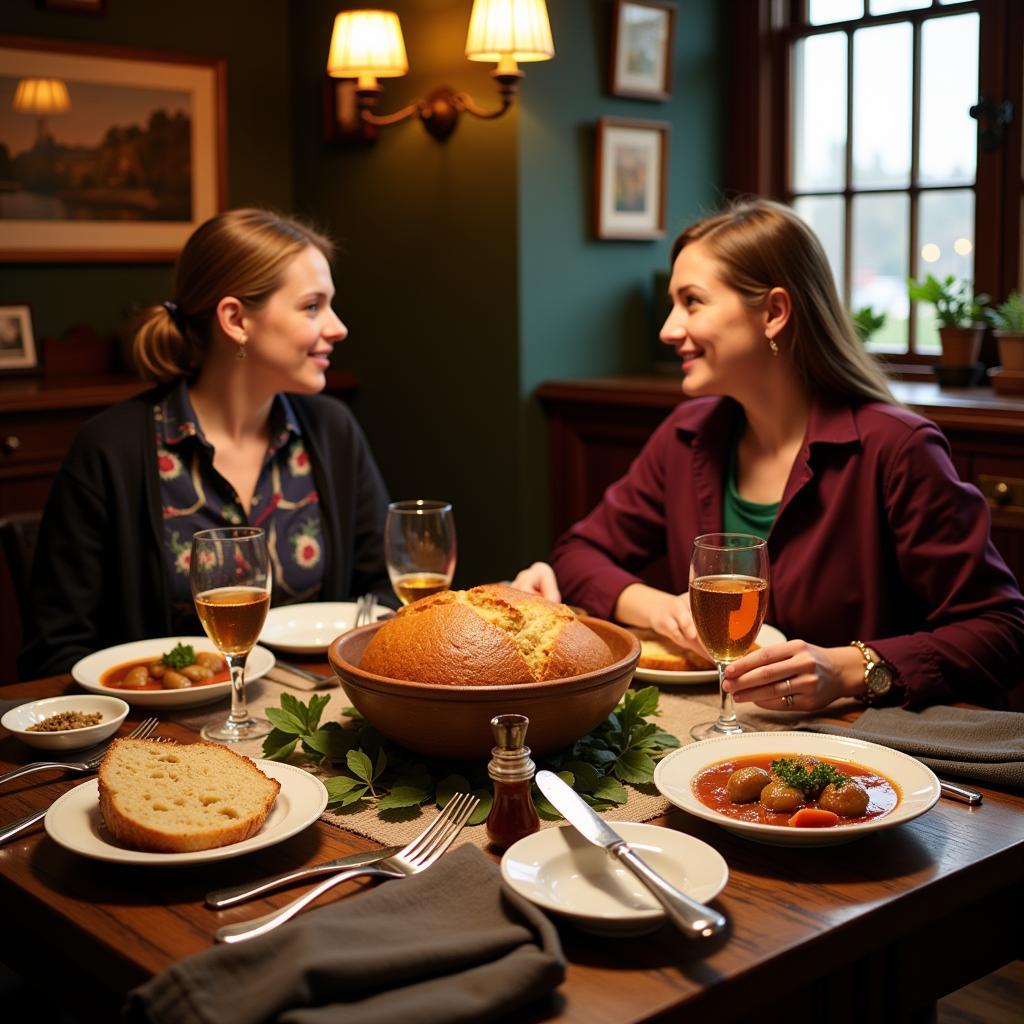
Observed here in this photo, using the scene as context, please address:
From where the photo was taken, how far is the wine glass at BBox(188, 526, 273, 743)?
139cm

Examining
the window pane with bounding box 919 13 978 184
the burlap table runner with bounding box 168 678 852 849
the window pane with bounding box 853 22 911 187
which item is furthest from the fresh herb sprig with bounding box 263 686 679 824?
the window pane with bounding box 853 22 911 187

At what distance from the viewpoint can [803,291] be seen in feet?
6.59

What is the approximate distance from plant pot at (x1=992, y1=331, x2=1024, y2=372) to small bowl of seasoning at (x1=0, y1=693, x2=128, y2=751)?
2.25 m

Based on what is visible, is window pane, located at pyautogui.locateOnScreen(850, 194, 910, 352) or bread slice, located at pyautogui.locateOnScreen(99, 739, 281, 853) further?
window pane, located at pyautogui.locateOnScreen(850, 194, 910, 352)

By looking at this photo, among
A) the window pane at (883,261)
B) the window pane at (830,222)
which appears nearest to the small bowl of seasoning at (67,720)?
the window pane at (883,261)

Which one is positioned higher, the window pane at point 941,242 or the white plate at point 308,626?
the window pane at point 941,242

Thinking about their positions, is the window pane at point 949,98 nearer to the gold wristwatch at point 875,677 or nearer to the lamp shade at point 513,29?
the lamp shade at point 513,29

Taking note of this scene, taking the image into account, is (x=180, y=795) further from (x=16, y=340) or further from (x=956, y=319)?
A: (x=16, y=340)

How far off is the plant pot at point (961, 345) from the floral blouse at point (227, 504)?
1.69 metres

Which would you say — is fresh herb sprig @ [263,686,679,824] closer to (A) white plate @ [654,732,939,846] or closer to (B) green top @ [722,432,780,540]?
(A) white plate @ [654,732,939,846]

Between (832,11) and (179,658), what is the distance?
2912 millimetres

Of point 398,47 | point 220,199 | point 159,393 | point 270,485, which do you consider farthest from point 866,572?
point 220,199

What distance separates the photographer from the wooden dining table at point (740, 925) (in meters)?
0.92

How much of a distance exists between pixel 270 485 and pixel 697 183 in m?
2.15
